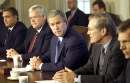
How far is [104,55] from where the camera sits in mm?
3305

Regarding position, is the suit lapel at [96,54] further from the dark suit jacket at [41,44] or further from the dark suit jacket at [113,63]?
the dark suit jacket at [41,44]

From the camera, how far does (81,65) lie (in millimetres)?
3891

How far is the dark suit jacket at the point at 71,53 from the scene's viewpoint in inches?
149

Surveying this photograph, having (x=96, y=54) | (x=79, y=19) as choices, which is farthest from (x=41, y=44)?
(x=79, y=19)

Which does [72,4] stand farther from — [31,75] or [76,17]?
[31,75]

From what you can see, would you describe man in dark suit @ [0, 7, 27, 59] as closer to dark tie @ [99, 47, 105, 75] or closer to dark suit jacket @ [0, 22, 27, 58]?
dark suit jacket @ [0, 22, 27, 58]

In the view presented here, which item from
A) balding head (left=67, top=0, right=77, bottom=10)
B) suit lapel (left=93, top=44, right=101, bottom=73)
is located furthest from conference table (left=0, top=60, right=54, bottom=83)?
balding head (left=67, top=0, right=77, bottom=10)

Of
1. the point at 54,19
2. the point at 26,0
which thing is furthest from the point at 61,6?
the point at 54,19

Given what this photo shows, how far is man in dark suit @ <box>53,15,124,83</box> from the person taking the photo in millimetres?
3141

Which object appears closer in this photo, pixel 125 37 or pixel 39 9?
pixel 125 37

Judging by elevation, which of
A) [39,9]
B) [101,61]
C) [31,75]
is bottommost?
[31,75]

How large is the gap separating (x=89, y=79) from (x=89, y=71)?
0.58 m

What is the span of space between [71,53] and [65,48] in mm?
110

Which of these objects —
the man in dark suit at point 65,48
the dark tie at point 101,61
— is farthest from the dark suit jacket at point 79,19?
the dark tie at point 101,61
